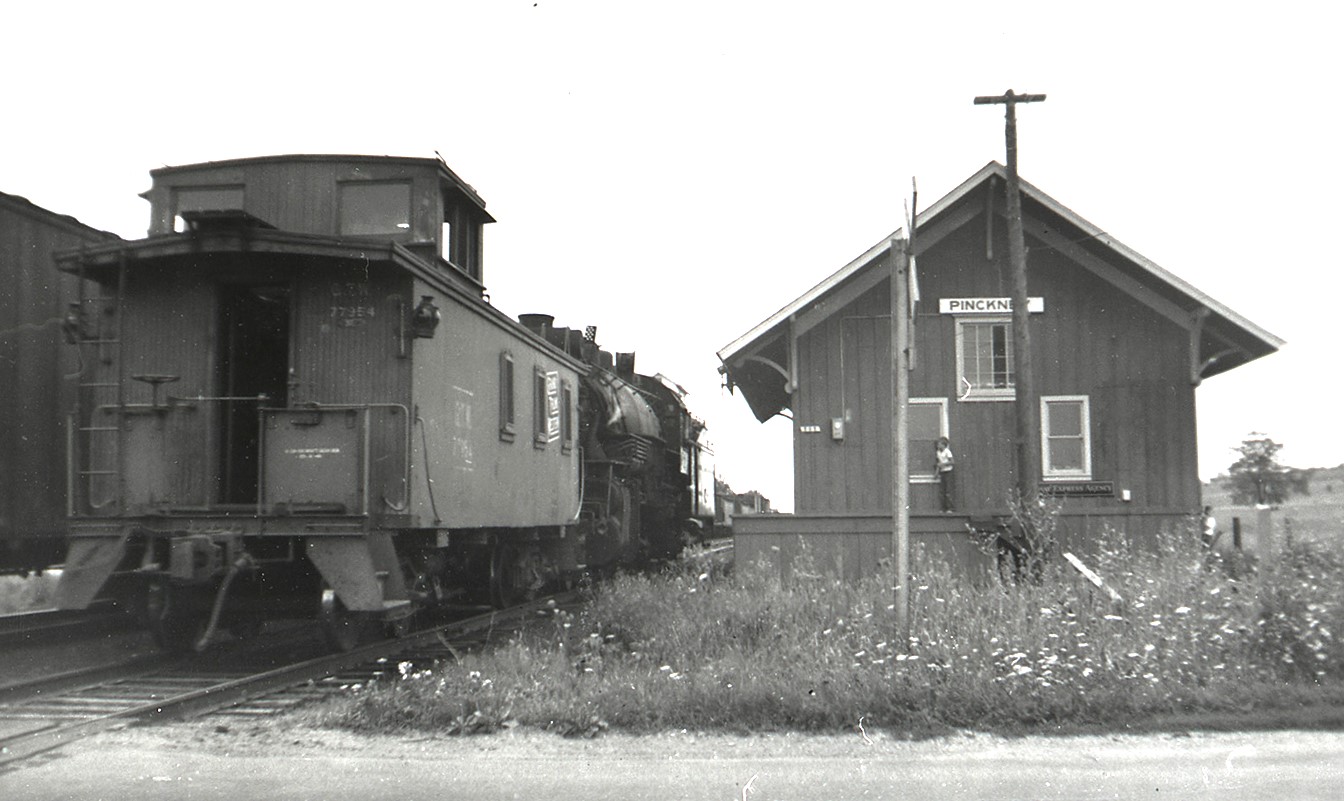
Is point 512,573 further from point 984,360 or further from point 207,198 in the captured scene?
point 984,360

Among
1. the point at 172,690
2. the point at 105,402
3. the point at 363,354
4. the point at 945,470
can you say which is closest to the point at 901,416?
the point at 363,354

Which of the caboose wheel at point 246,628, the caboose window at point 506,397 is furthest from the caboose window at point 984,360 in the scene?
the caboose wheel at point 246,628

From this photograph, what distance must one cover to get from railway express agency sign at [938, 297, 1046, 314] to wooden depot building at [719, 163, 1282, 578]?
0.02 meters

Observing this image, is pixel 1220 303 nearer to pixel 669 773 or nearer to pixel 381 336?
pixel 381 336

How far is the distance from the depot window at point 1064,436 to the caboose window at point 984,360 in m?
0.66

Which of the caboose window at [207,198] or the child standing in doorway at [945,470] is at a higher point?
the caboose window at [207,198]

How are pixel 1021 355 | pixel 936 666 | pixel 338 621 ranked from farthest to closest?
pixel 1021 355 < pixel 338 621 < pixel 936 666

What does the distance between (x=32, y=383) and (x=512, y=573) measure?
19.7ft

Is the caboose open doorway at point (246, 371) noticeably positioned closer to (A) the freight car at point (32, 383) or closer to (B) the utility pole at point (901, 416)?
(A) the freight car at point (32, 383)

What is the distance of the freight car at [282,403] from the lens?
9.35 m

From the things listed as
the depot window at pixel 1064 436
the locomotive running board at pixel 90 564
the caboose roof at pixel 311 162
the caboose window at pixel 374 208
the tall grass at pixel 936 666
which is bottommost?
the tall grass at pixel 936 666

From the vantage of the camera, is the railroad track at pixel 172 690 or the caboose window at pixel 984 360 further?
the caboose window at pixel 984 360

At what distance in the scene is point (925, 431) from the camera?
16500 mm

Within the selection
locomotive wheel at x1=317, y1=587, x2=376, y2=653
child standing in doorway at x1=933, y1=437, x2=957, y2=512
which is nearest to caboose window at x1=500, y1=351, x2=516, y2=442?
locomotive wheel at x1=317, y1=587, x2=376, y2=653
